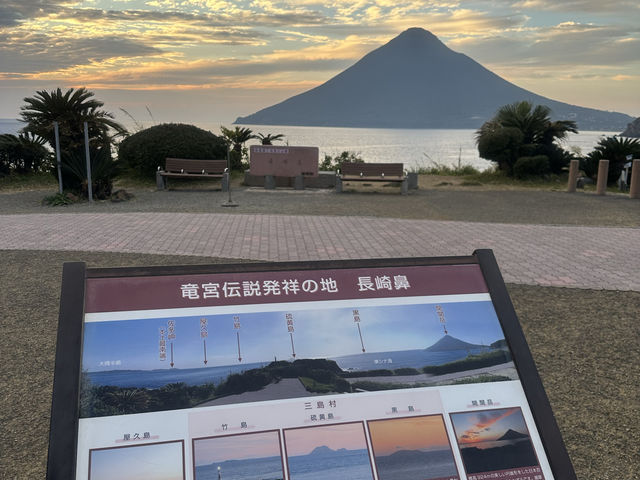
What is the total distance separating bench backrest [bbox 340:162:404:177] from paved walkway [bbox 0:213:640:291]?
496cm

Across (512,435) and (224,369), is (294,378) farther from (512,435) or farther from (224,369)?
(512,435)

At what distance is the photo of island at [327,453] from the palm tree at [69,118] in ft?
42.9

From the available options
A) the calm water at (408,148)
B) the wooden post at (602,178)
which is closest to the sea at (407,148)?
the calm water at (408,148)

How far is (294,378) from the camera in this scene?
2.13 meters

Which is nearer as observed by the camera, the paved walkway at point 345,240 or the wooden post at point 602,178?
the paved walkway at point 345,240

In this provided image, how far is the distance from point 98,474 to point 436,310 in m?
1.25

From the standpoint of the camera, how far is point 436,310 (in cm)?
238

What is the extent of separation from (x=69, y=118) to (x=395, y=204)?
7322 millimetres

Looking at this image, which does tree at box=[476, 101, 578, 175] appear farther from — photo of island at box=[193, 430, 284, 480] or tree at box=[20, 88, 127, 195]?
photo of island at box=[193, 430, 284, 480]

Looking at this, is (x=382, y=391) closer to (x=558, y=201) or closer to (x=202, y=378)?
(x=202, y=378)

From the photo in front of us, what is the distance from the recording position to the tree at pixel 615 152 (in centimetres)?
1736

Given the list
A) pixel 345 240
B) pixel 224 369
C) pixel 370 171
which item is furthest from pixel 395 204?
pixel 224 369

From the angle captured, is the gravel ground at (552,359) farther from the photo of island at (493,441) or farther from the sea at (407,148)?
the sea at (407,148)

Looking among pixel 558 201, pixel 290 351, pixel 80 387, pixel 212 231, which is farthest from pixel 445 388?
pixel 558 201
